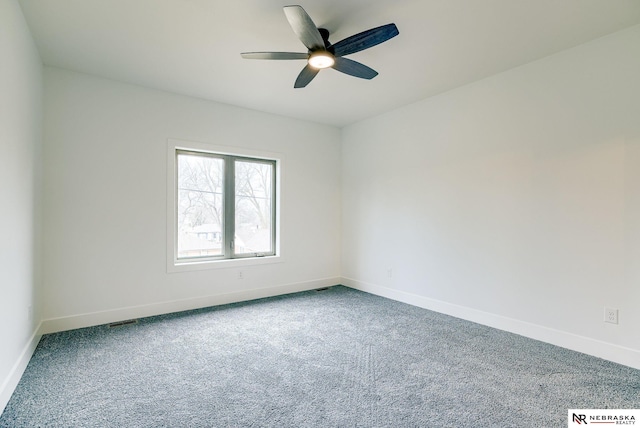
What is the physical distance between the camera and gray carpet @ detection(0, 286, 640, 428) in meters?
1.87

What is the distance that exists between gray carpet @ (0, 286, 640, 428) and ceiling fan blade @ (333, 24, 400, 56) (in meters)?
2.38

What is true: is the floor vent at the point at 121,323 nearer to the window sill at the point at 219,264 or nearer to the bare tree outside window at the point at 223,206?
the window sill at the point at 219,264

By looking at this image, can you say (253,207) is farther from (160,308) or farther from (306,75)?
(306,75)

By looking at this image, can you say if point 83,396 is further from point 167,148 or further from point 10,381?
point 167,148

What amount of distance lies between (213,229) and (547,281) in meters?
3.79

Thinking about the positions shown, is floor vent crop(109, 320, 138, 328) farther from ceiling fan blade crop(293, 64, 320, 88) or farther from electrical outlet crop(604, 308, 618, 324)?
electrical outlet crop(604, 308, 618, 324)

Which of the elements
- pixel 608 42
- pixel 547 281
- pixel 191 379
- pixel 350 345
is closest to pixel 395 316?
pixel 350 345

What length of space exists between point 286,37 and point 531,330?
3.47 meters

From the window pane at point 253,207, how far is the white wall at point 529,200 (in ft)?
5.56

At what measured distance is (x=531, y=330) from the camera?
10.0 ft

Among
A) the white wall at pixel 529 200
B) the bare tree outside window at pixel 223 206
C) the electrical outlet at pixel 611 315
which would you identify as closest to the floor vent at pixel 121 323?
the bare tree outside window at pixel 223 206

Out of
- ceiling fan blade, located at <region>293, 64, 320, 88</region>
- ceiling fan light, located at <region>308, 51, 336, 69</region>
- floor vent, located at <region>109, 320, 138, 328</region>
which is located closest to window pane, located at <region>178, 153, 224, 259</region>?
floor vent, located at <region>109, 320, 138, 328</region>

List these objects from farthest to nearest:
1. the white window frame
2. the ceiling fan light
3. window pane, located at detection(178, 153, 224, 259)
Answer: window pane, located at detection(178, 153, 224, 259)
the white window frame
the ceiling fan light

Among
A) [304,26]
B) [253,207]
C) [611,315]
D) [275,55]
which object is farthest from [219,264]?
[611,315]
